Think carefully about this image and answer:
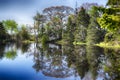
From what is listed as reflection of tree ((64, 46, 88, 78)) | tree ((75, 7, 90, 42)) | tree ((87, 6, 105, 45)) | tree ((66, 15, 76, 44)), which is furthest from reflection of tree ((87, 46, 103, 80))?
tree ((66, 15, 76, 44))

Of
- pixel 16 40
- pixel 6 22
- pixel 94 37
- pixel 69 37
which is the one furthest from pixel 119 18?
pixel 6 22

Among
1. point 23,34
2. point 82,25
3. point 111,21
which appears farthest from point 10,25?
point 111,21

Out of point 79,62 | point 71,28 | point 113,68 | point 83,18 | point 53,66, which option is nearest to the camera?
point 113,68

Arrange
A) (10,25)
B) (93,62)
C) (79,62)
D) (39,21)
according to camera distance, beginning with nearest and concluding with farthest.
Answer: (93,62) → (79,62) → (39,21) → (10,25)

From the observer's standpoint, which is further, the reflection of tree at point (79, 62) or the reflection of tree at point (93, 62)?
the reflection of tree at point (79, 62)

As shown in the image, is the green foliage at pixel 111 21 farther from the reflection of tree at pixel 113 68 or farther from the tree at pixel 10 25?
the tree at pixel 10 25

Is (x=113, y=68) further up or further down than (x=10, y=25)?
further up

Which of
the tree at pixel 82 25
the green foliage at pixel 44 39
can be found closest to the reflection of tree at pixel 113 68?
the tree at pixel 82 25

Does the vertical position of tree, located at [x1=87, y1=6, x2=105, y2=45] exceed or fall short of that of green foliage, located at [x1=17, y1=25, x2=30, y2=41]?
it exceeds it

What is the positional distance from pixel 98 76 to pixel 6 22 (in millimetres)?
82996

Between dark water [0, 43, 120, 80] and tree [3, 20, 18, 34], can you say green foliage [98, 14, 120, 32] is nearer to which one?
dark water [0, 43, 120, 80]

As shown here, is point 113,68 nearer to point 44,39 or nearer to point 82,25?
point 82,25

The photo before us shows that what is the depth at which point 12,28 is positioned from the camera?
95.8 metres

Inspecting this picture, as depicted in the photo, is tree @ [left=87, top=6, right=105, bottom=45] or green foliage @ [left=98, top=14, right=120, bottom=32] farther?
tree @ [left=87, top=6, right=105, bottom=45]
